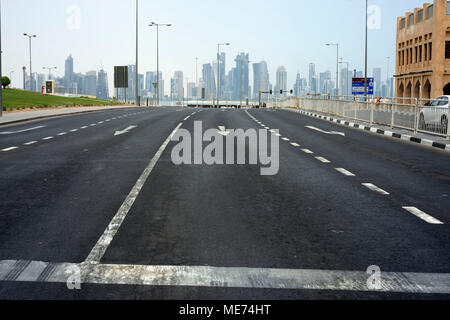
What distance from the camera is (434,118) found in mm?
20750

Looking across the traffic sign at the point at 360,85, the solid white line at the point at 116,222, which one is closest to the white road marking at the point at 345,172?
the solid white line at the point at 116,222

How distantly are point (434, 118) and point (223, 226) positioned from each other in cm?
1619

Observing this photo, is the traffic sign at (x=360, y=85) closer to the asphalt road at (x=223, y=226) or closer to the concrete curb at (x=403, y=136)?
the concrete curb at (x=403, y=136)

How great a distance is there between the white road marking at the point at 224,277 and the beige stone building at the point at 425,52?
189 feet

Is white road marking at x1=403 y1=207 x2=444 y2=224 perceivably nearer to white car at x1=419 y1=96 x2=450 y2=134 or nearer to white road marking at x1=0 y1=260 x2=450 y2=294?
white road marking at x1=0 y1=260 x2=450 y2=294

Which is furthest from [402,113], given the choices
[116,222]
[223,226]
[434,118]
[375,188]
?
[116,222]

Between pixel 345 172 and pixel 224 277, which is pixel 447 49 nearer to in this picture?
pixel 345 172

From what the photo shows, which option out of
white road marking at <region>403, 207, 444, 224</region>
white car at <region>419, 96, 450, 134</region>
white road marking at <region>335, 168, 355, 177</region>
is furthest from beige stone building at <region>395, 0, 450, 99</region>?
white road marking at <region>403, 207, 444, 224</region>

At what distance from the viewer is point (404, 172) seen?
11484 millimetres

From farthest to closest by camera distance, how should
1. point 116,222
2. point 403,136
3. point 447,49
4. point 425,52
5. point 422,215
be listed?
point 425,52
point 447,49
point 403,136
point 422,215
point 116,222

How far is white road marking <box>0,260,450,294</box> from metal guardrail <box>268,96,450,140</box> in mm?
15862

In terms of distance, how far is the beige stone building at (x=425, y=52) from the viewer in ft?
193
